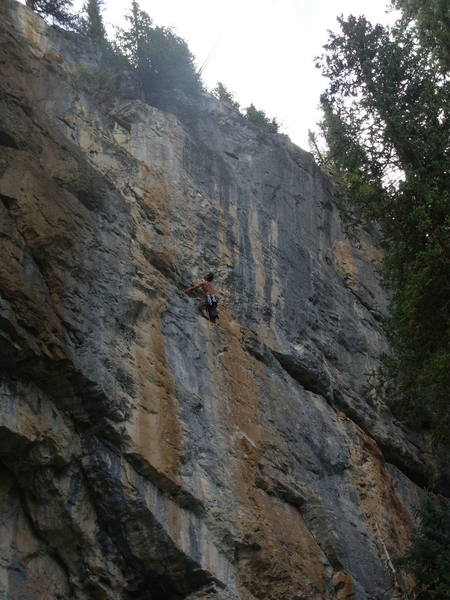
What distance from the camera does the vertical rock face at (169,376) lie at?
10180 millimetres

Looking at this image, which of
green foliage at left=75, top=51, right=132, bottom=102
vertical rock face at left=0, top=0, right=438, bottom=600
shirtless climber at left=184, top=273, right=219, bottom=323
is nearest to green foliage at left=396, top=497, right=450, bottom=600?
vertical rock face at left=0, top=0, right=438, bottom=600

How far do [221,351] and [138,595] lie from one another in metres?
4.72

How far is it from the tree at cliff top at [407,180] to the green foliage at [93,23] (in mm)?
6234

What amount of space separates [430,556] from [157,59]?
45.4ft

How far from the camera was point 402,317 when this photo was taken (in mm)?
14594

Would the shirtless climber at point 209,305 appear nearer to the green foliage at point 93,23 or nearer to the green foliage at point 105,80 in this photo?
the green foliage at point 105,80

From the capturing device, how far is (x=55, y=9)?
22203 mm

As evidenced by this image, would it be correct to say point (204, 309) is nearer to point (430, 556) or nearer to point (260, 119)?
point (430, 556)

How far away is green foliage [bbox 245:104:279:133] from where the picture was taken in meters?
25.2

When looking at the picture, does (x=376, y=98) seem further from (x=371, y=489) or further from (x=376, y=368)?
(x=371, y=489)

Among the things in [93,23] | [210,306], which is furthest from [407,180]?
[93,23]

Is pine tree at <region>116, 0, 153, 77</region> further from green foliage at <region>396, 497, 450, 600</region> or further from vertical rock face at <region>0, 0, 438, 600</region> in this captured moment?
green foliage at <region>396, 497, 450, 600</region>

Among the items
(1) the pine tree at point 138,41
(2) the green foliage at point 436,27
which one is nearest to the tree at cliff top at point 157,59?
(1) the pine tree at point 138,41

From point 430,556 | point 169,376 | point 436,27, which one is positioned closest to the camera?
point 169,376
